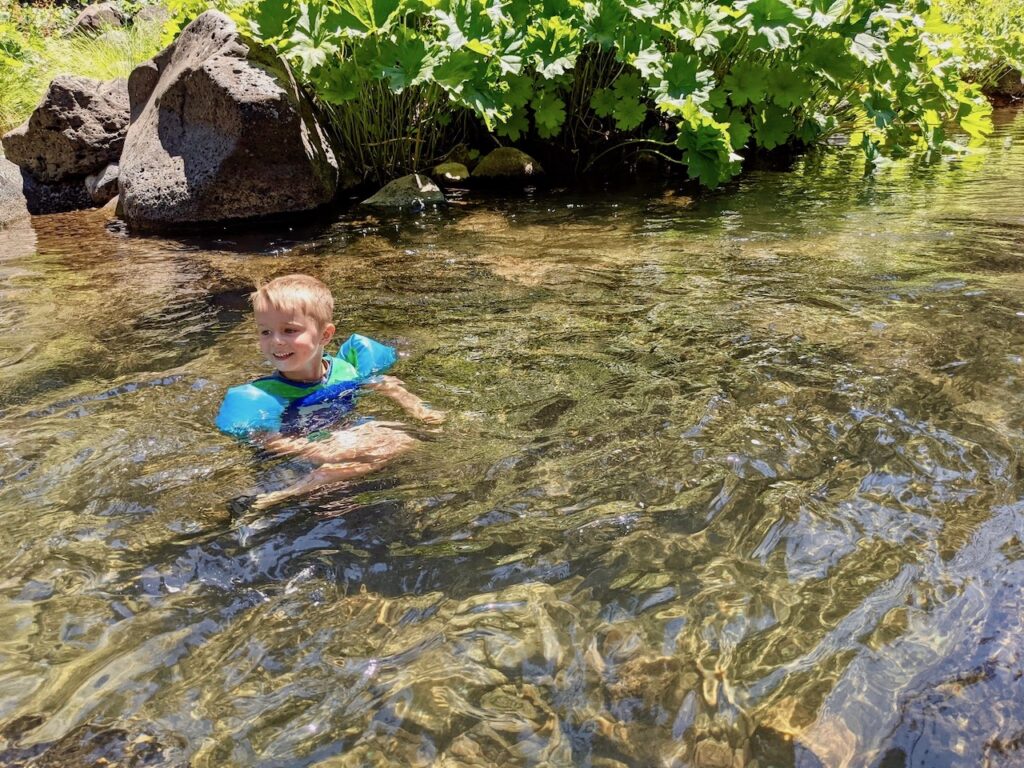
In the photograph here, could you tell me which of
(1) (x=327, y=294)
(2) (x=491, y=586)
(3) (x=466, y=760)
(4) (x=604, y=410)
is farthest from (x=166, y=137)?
(3) (x=466, y=760)

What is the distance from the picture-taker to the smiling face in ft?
9.62

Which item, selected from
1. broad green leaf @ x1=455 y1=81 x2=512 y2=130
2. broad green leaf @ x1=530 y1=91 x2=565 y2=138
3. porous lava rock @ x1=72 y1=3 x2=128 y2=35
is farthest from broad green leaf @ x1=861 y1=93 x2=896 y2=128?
porous lava rock @ x1=72 y1=3 x2=128 y2=35

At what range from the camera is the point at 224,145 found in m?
6.40

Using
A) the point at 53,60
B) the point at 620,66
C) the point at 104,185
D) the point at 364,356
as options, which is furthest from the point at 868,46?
the point at 53,60

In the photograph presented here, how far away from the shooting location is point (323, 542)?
217 centimetres

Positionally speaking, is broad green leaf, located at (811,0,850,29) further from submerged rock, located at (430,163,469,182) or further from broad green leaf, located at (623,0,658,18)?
submerged rock, located at (430,163,469,182)

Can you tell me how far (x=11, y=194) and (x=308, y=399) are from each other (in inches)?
263

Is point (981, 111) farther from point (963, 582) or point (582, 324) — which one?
point (963, 582)

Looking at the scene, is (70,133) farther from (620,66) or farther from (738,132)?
(738,132)

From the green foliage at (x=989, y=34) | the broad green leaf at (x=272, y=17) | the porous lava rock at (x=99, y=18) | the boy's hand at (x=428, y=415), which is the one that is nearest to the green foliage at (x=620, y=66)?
the broad green leaf at (x=272, y=17)

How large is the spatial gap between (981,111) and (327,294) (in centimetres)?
726

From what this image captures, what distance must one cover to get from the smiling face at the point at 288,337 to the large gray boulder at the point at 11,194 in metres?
6.18

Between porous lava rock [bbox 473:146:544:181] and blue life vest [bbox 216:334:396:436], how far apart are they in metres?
4.95

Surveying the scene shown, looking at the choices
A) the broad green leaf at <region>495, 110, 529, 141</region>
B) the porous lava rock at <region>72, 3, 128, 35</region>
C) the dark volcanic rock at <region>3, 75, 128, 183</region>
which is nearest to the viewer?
the broad green leaf at <region>495, 110, 529, 141</region>
